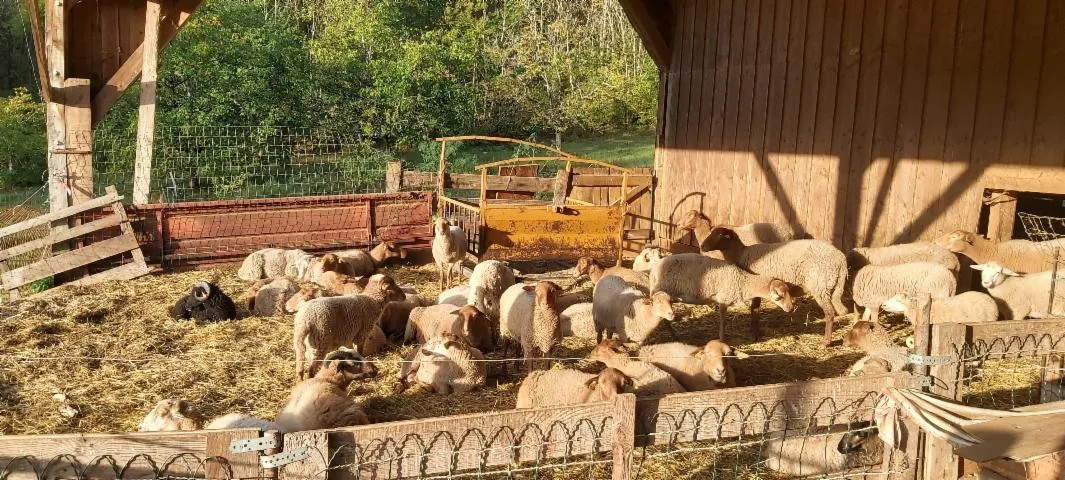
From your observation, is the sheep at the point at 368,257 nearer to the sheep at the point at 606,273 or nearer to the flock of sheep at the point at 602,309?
the flock of sheep at the point at 602,309

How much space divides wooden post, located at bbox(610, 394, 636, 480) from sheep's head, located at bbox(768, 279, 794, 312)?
5.16 meters

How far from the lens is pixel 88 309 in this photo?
32.6 feet

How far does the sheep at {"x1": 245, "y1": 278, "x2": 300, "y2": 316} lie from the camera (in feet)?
32.9

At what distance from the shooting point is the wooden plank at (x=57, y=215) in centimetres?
1066

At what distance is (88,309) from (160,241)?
210cm

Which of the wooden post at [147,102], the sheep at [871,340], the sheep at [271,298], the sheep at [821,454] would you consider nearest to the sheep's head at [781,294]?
the sheep at [871,340]

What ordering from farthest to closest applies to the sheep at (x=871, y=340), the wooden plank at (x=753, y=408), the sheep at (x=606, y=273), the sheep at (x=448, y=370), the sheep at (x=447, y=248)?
1. the sheep at (x=447, y=248)
2. the sheep at (x=606, y=273)
3. the sheep at (x=871, y=340)
4. the sheep at (x=448, y=370)
5. the wooden plank at (x=753, y=408)

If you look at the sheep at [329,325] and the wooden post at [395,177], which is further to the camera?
the wooden post at [395,177]

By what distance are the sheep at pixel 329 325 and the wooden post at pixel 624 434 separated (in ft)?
14.1

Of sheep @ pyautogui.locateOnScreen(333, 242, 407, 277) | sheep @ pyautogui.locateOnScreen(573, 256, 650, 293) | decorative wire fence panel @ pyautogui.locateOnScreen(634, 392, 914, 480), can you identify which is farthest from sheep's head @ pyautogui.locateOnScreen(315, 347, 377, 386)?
sheep @ pyautogui.locateOnScreen(333, 242, 407, 277)

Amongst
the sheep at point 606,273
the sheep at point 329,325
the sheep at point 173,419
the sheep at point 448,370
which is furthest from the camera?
the sheep at point 606,273

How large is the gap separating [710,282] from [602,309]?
1.27 m

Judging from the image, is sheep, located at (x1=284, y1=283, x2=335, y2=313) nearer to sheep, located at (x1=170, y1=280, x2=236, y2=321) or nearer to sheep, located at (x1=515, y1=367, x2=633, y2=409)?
sheep, located at (x1=170, y1=280, x2=236, y2=321)

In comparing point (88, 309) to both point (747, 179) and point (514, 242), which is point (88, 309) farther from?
point (747, 179)
